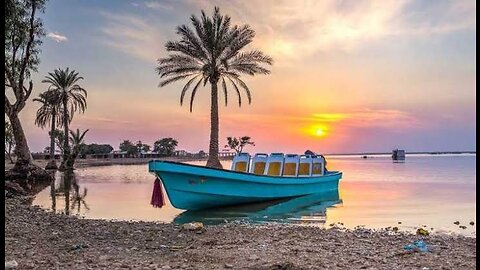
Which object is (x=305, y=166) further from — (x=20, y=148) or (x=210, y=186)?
(x=20, y=148)

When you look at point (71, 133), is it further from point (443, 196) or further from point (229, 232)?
point (229, 232)

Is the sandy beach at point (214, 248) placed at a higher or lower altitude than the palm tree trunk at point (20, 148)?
lower

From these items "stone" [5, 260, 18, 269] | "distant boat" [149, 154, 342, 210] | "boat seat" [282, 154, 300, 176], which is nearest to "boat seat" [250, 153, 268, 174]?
"distant boat" [149, 154, 342, 210]

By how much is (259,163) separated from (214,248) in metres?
13.7

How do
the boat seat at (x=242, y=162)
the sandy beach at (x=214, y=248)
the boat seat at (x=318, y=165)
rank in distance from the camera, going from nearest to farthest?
the sandy beach at (x=214, y=248) → the boat seat at (x=242, y=162) → the boat seat at (x=318, y=165)

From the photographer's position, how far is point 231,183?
17312mm

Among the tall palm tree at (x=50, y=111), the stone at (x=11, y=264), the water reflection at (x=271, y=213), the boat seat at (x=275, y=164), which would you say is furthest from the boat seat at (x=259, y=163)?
the tall palm tree at (x=50, y=111)

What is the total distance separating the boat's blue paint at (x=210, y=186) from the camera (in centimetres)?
1599

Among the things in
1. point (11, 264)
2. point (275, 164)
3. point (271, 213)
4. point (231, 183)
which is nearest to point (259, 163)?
point (275, 164)

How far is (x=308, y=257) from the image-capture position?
23.7 feet

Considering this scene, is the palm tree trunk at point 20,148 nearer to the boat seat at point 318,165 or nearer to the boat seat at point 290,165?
the boat seat at point 290,165

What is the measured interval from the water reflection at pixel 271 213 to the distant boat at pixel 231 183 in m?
0.35

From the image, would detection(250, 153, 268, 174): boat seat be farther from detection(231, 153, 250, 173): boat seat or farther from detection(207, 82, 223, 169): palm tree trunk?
detection(207, 82, 223, 169): palm tree trunk

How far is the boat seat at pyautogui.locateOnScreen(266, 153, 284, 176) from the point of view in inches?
846
